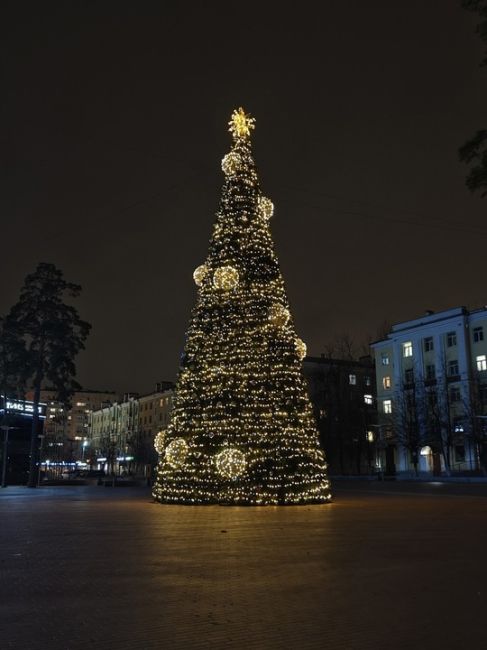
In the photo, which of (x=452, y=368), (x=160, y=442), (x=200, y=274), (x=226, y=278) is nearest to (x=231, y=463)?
(x=160, y=442)

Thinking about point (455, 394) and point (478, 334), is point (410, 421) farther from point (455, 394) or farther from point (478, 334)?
→ point (478, 334)

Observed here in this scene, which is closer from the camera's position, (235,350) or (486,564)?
(486,564)

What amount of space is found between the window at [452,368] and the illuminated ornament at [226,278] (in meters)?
41.8

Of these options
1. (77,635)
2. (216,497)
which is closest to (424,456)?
(216,497)

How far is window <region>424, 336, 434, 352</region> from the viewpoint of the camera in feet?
208

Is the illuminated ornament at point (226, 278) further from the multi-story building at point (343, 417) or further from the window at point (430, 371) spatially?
the multi-story building at point (343, 417)

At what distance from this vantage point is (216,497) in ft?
74.6

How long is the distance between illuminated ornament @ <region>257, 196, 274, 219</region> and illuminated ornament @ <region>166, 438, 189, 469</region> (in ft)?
30.2

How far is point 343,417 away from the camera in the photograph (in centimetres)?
7075

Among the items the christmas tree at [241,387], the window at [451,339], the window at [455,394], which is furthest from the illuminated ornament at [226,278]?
the window at [451,339]

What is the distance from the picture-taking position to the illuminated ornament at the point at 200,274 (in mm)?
25078

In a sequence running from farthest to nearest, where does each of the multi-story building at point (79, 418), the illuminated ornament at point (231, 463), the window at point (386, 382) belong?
the multi-story building at point (79, 418) → the window at point (386, 382) → the illuminated ornament at point (231, 463)

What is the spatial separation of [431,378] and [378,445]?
29.1ft

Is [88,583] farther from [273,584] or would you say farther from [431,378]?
[431,378]
